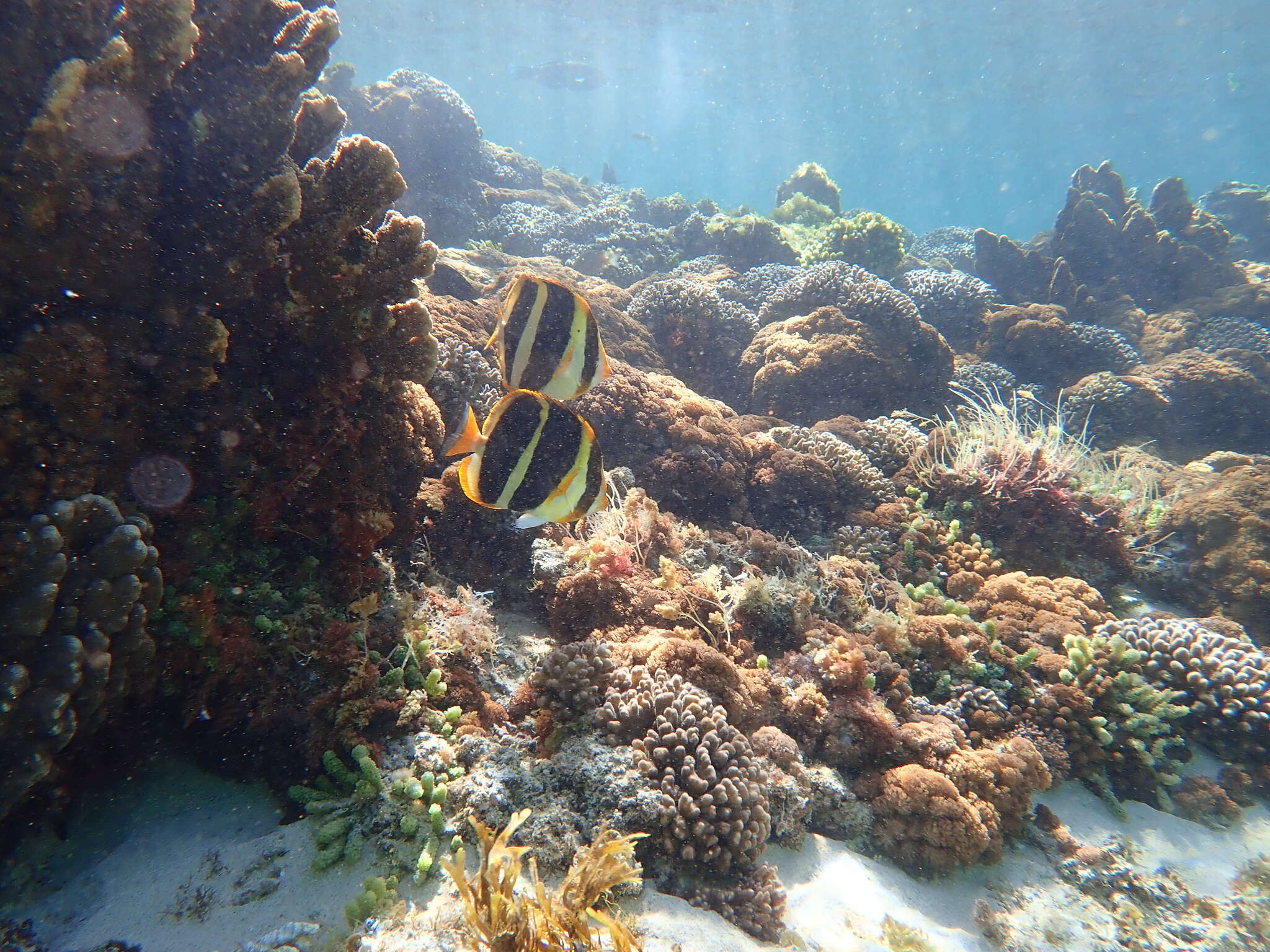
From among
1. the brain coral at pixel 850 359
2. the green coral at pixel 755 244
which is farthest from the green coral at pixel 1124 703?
the green coral at pixel 755 244

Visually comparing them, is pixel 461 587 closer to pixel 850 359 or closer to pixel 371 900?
pixel 371 900

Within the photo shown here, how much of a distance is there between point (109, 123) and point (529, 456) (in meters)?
2.12

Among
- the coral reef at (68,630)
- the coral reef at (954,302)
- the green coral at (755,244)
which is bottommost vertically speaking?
the coral reef at (68,630)

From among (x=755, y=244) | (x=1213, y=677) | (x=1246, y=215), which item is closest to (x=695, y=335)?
(x=1213, y=677)

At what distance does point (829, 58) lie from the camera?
193 ft

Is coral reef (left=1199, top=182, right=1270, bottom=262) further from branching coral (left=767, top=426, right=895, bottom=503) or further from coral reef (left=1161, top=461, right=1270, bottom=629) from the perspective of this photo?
branching coral (left=767, top=426, right=895, bottom=503)

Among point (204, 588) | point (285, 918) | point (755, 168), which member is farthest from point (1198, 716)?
point (755, 168)

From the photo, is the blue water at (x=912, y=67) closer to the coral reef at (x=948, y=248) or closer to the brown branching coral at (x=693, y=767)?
the coral reef at (x=948, y=248)

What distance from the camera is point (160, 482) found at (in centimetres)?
245

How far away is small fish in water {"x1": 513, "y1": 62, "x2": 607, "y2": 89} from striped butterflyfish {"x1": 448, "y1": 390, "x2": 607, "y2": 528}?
50.6 meters

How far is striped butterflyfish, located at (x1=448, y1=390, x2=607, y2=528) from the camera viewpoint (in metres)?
2.22

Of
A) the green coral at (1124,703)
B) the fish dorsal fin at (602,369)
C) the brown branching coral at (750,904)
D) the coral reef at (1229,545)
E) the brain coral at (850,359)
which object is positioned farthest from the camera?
the brain coral at (850,359)

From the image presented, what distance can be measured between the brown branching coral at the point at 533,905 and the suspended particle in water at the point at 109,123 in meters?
2.96

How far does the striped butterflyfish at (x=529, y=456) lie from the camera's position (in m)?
2.22
